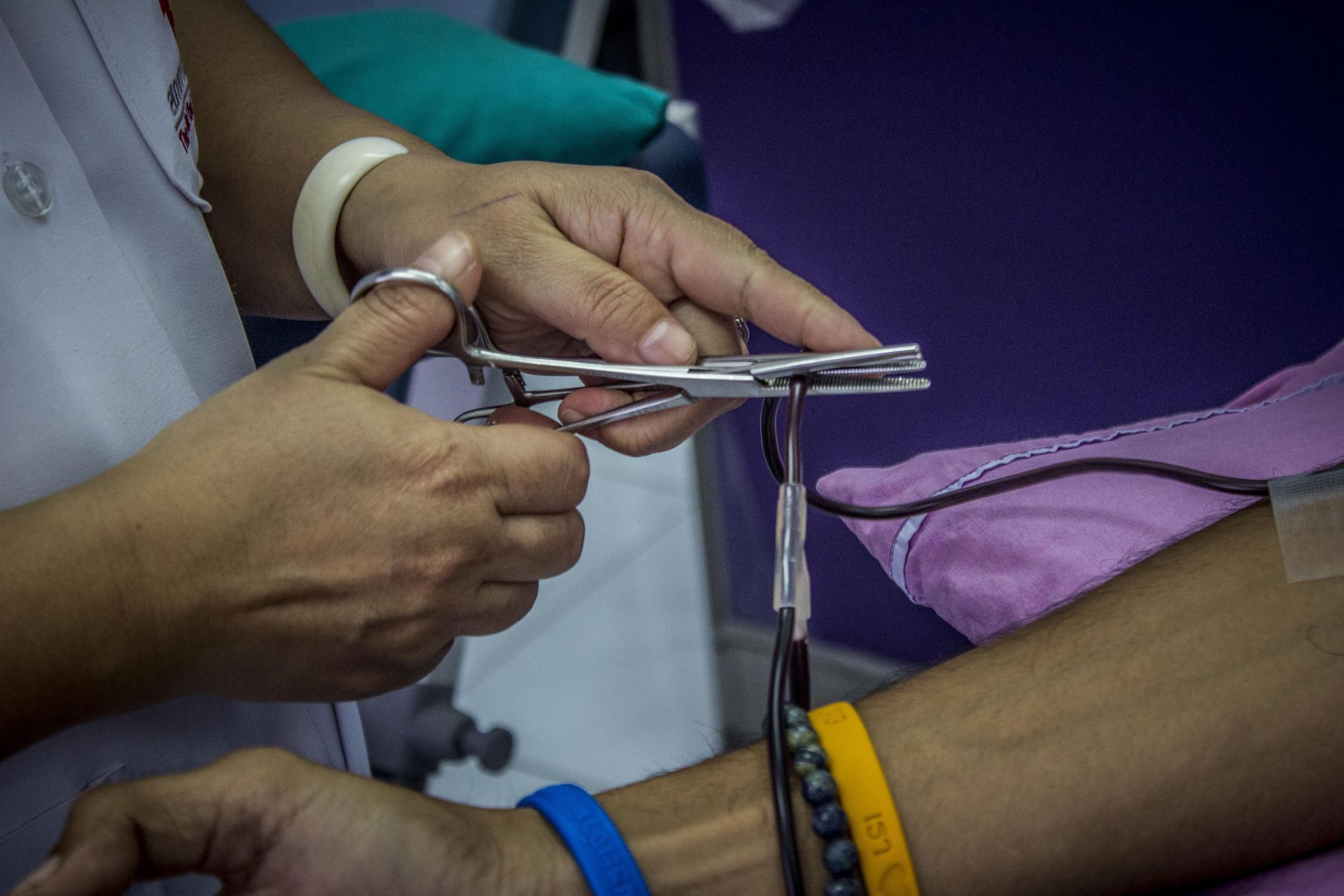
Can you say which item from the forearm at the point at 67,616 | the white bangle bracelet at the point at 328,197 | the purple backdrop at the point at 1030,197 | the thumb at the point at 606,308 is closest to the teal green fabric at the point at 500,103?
the purple backdrop at the point at 1030,197

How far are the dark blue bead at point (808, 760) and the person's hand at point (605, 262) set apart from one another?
241 millimetres

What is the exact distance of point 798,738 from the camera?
0.52m

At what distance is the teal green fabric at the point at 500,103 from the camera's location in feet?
3.70

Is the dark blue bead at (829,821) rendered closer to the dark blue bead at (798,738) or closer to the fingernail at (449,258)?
the dark blue bead at (798,738)

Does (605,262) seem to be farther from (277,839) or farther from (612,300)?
(277,839)

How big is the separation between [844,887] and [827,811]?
0.13ft

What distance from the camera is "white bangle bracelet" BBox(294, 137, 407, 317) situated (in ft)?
2.23

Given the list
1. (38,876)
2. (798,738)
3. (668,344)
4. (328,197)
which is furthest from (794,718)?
(328,197)

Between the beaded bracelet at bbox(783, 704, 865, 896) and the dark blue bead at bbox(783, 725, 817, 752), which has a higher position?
the dark blue bead at bbox(783, 725, 817, 752)

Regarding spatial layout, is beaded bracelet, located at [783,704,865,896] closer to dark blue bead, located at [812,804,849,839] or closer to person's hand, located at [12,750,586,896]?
dark blue bead, located at [812,804,849,839]

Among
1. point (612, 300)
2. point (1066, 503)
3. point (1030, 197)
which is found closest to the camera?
point (612, 300)

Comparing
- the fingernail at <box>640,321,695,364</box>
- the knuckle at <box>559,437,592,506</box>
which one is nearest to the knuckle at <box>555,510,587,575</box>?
the knuckle at <box>559,437,592,506</box>

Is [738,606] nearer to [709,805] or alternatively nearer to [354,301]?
[709,805]

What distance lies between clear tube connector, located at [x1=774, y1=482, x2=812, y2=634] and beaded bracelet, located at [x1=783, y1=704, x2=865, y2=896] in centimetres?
7
